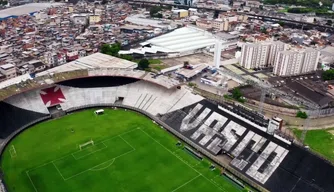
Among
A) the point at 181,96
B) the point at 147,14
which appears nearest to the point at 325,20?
the point at 147,14

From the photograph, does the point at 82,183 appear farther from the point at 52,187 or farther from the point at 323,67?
the point at 323,67

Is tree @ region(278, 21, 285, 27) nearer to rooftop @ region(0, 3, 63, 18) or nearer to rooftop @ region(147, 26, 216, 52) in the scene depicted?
rooftop @ region(147, 26, 216, 52)

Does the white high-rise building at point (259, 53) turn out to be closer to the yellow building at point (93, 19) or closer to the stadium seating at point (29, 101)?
the stadium seating at point (29, 101)

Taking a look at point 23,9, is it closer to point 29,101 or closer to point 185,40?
point 185,40

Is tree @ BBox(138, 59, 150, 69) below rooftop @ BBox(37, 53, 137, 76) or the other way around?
below

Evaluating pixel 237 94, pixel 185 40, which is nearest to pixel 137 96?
pixel 237 94

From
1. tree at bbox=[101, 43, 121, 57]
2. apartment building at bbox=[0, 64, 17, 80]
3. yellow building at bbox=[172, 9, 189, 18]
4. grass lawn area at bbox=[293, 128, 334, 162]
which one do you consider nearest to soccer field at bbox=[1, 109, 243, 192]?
grass lawn area at bbox=[293, 128, 334, 162]
